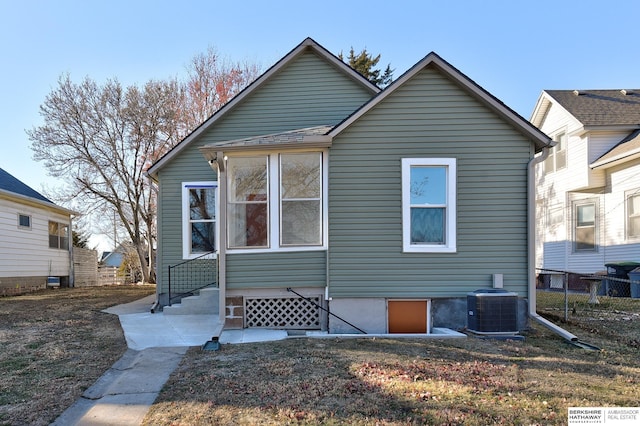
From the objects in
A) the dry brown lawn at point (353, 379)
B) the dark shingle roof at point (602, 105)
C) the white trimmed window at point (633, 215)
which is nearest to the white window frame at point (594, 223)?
the white trimmed window at point (633, 215)

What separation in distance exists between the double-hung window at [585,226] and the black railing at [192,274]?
12490 mm

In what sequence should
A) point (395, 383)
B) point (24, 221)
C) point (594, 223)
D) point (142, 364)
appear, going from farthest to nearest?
point (24, 221) < point (594, 223) < point (142, 364) < point (395, 383)

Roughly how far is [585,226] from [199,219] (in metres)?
12.9

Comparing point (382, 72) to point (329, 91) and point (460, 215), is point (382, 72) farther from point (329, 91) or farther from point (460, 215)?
point (460, 215)

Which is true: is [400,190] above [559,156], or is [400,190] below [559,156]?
below

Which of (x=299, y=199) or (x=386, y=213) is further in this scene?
(x=299, y=199)

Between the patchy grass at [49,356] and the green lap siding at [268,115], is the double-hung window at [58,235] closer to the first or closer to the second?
the patchy grass at [49,356]

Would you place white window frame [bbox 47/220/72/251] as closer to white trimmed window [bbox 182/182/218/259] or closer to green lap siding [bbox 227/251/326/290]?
white trimmed window [bbox 182/182/218/259]

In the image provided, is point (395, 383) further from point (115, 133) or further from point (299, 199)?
point (115, 133)

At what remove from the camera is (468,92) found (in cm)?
714

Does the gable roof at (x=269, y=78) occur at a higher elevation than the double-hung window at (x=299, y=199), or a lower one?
higher

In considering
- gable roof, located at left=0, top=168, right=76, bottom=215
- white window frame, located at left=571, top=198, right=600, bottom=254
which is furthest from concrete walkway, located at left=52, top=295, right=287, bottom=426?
white window frame, located at left=571, top=198, right=600, bottom=254

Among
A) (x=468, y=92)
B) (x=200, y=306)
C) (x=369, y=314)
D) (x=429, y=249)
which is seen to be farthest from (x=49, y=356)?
(x=468, y=92)

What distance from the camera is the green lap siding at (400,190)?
703cm
